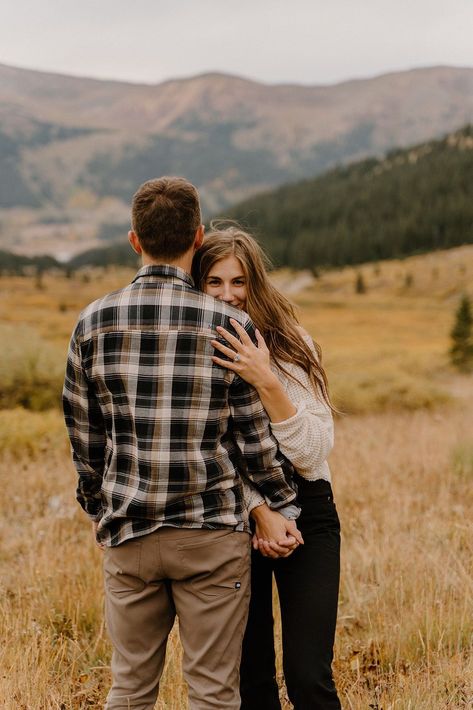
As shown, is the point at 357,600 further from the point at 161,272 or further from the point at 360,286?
the point at 360,286

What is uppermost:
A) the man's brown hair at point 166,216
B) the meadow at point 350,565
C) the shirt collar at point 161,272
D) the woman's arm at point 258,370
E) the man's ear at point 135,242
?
the man's brown hair at point 166,216

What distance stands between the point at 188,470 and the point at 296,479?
1.65 feet

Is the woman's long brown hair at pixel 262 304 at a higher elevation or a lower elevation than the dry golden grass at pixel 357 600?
higher

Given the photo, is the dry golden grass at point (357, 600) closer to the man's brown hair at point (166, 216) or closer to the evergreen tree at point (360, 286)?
the man's brown hair at point (166, 216)

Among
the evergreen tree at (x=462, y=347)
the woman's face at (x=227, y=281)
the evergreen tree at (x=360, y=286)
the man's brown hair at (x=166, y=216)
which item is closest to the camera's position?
the man's brown hair at (x=166, y=216)

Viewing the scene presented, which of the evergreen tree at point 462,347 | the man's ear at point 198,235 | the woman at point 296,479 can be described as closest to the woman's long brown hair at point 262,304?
the woman at point 296,479

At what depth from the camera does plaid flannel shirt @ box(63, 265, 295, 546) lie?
1.95 m

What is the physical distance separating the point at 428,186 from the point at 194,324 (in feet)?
370

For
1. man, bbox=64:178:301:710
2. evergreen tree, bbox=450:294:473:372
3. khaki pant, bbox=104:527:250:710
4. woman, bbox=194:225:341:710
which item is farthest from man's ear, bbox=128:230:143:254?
evergreen tree, bbox=450:294:473:372

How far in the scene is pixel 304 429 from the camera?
83.8 inches

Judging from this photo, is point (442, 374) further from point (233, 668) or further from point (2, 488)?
point (233, 668)

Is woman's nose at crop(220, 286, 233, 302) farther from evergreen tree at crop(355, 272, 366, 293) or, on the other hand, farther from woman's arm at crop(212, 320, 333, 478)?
evergreen tree at crop(355, 272, 366, 293)

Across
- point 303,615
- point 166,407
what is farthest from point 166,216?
point 303,615

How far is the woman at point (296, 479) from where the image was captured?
Result: 82.9 inches
